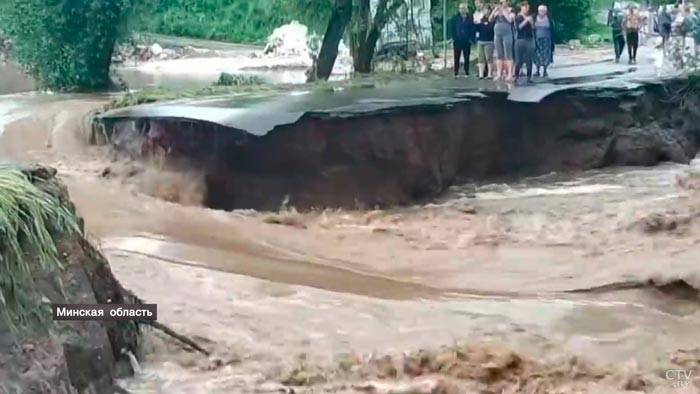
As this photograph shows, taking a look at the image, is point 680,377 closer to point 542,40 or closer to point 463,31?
point 542,40

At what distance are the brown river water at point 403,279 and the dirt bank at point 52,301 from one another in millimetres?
426

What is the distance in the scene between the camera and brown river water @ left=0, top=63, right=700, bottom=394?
627 cm

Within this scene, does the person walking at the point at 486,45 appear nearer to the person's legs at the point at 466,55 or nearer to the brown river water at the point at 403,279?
the person's legs at the point at 466,55

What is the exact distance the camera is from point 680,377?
631 cm

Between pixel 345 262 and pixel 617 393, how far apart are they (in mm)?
4735

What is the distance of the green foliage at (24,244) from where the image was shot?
4.69m

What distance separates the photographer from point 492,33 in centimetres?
1761

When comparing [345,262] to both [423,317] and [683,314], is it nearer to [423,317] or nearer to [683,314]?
[423,317]

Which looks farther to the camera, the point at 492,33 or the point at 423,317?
the point at 492,33

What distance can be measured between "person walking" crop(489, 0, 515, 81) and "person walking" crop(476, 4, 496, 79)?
0.23m

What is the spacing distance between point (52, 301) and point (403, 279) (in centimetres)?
512

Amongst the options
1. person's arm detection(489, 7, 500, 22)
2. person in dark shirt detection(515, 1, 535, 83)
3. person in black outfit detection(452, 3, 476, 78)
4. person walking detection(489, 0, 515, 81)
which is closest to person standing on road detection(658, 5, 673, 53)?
person in black outfit detection(452, 3, 476, 78)

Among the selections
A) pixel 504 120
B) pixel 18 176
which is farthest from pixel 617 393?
pixel 504 120

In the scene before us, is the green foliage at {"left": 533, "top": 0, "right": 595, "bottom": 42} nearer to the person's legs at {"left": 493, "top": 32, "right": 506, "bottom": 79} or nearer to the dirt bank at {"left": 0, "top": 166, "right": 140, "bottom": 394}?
the person's legs at {"left": 493, "top": 32, "right": 506, "bottom": 79}
